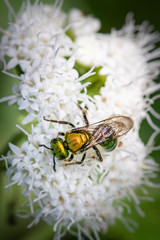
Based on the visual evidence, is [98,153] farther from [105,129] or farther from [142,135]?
[142,135]

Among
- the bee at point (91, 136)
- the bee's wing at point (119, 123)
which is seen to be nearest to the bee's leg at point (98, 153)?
the bee at point (91, 136)

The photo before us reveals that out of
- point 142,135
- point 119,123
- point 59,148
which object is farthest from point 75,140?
point 142,135

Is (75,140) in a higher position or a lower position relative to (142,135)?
higher

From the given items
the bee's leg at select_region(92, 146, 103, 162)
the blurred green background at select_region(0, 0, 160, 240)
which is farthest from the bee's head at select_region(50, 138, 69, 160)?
the blurred green background at select_region(0, 0, 160, 240)

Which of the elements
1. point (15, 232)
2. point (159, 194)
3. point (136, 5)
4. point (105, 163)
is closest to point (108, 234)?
point (159, 194)

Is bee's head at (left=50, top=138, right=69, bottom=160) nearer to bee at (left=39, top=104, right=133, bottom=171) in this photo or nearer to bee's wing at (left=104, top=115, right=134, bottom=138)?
bee at (left=39, top=104, right=133, bottom=171)

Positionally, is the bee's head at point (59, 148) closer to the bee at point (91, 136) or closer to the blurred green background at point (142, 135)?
the bee at point (91, 136)
